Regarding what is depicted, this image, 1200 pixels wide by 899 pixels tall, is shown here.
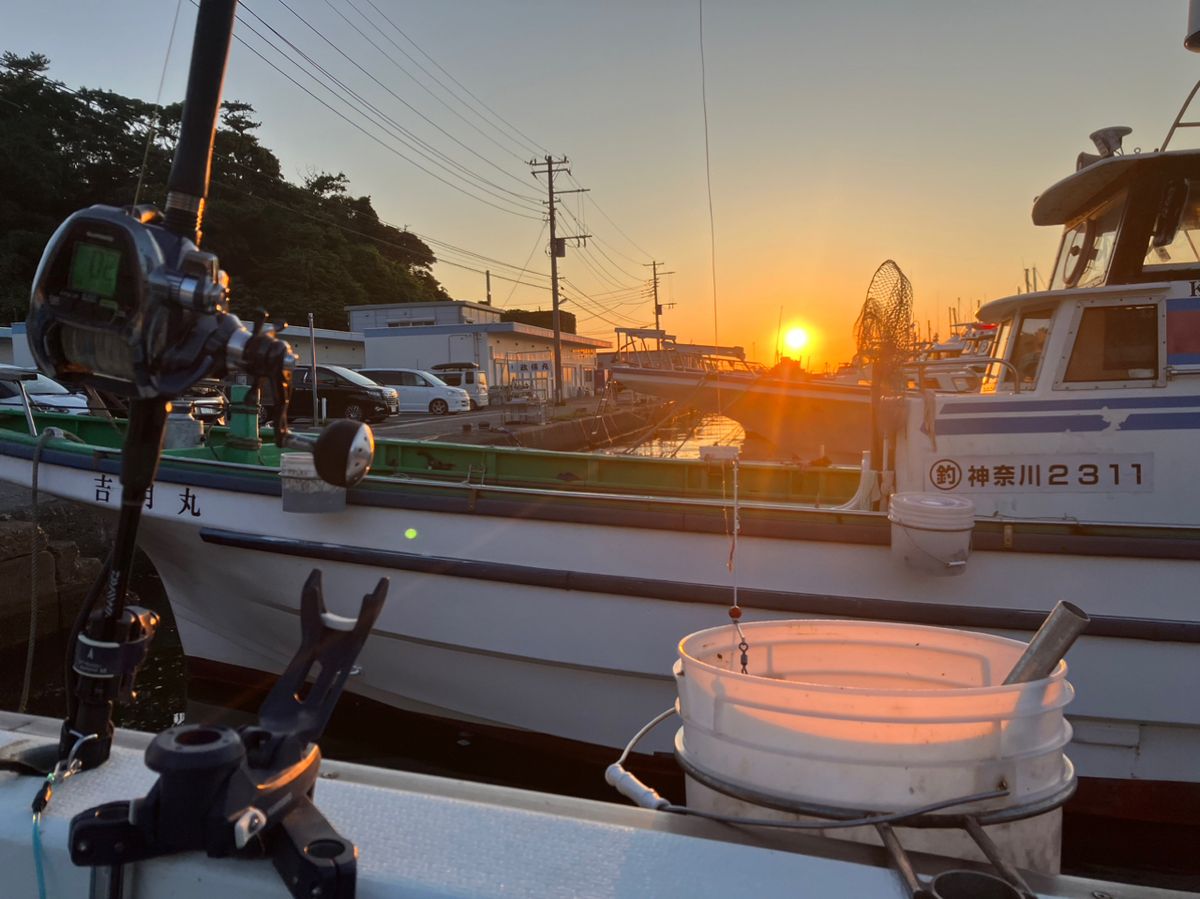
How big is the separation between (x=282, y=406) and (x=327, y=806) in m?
0.69

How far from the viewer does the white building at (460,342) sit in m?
37.2

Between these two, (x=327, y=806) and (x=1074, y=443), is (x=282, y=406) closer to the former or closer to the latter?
(x=327, y=806)

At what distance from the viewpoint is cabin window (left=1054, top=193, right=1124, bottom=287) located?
4.71 metres

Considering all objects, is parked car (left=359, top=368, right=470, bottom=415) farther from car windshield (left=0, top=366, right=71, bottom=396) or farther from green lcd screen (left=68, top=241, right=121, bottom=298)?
green lcd screen (left=68, top=241, right=121, bottom=298)

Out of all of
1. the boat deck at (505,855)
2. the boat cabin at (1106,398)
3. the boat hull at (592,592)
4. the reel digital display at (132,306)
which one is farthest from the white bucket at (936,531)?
the reel digital display at (132,306)

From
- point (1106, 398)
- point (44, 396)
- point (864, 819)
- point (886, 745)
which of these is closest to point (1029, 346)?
point (1106, 398)

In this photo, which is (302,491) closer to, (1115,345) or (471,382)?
(1115,345)

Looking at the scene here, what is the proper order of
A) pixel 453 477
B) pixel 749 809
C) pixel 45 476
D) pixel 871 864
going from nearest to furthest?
pixel 871 864
pixel 749 809
pixel 45 476
pixel 453 477

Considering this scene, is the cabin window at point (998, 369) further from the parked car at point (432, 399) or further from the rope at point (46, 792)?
the parked car at point (432, 399)

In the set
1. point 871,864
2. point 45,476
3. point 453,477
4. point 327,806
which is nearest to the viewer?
point 871,864

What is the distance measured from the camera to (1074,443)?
173 inches

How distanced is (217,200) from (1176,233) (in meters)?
52.1

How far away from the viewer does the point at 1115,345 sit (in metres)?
4.40

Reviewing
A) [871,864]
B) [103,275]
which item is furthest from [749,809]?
[103,275]
